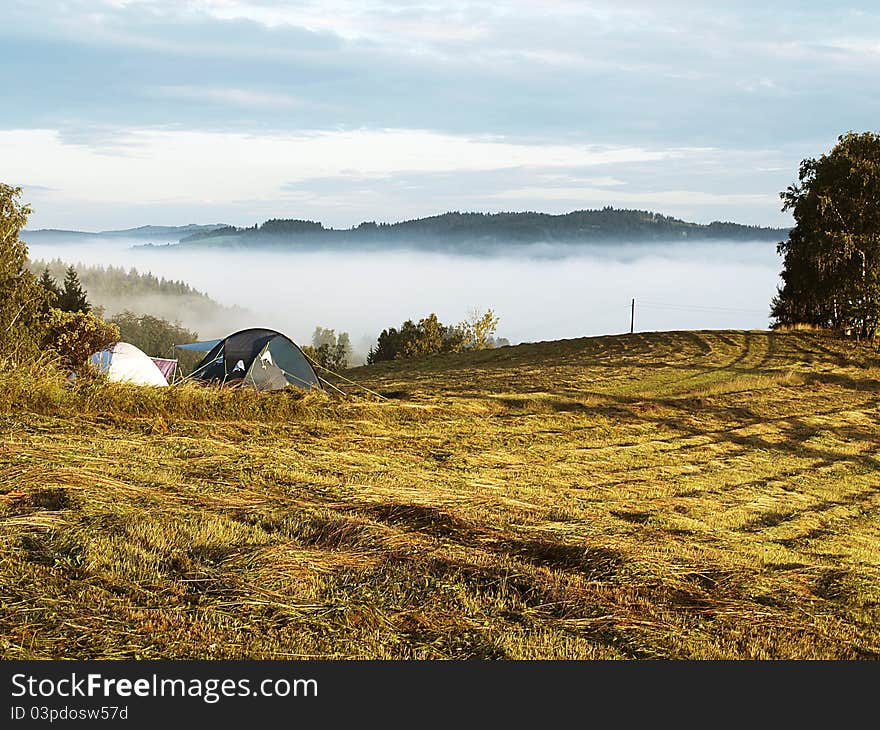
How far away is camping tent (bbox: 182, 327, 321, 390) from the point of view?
17.7 meters

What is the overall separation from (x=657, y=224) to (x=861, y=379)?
178 metres

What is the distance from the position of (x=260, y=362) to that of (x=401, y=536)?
13041 mm

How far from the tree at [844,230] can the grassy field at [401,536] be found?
12.3 meters

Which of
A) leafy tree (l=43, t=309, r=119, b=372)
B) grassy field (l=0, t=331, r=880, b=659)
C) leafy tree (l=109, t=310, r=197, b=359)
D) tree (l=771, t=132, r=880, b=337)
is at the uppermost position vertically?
tree (l=771, t=132, r=880, b=337)

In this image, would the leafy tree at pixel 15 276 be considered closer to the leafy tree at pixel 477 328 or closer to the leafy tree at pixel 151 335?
the leafy tree at pixel 477 328

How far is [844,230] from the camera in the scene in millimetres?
23859

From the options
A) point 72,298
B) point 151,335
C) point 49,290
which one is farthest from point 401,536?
point 151,335

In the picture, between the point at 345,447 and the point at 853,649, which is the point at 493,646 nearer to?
the point at 853,649

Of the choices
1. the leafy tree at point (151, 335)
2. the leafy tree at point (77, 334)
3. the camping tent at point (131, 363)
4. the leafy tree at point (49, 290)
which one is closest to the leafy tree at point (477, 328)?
the leafy tree at point (49, 290)

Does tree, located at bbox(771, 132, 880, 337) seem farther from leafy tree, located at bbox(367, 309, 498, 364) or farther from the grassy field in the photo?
leafy tree, located at bbox(367, 309, 498, 364)

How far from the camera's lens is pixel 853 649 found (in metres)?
4.20

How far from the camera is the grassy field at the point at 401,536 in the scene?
3.87m

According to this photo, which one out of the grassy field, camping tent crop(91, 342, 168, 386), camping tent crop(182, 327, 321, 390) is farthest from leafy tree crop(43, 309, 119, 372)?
the grassy field

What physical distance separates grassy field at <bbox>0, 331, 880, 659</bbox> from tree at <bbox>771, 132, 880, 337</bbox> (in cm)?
1233
